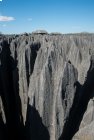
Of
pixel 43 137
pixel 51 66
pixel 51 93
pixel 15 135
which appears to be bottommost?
pixel 15 135

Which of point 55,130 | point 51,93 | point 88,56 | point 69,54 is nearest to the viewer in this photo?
point 55,130

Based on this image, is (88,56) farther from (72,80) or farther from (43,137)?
(43,137)

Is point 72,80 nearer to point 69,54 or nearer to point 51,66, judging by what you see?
point 51,66

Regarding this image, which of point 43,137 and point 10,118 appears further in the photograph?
point 10,118

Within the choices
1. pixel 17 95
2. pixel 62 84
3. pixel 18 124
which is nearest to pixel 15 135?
pixel 18 124

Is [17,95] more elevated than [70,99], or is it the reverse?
[70,99]

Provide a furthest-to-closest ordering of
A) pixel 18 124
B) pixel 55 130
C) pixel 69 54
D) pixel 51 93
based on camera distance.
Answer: pixel 69 54, pixel 18 124, pixel 51 93, pixel 55 130
